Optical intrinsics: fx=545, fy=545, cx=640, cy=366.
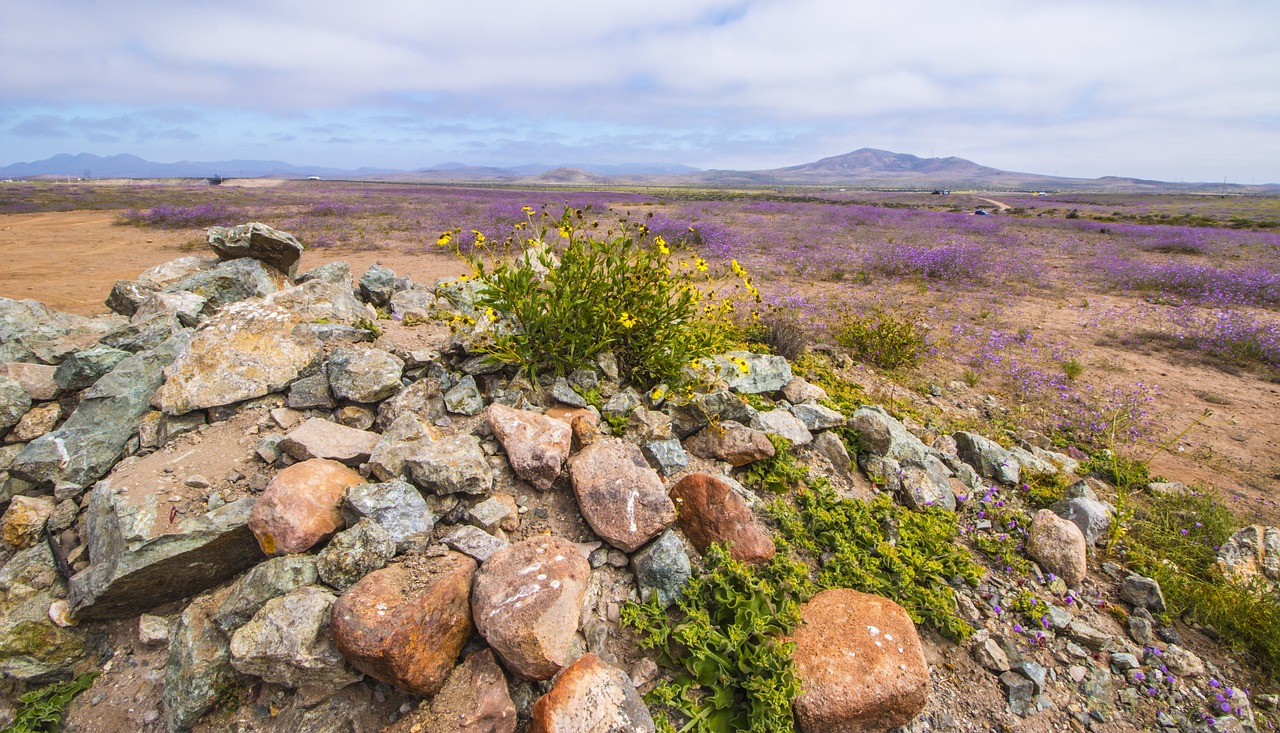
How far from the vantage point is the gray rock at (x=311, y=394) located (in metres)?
4.18

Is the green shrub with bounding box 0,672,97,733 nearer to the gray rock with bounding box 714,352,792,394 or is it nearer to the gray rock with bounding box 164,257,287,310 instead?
the gray rock with bounding box 164,257,287,310

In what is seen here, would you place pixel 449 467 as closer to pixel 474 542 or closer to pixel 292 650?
pixel 474 542

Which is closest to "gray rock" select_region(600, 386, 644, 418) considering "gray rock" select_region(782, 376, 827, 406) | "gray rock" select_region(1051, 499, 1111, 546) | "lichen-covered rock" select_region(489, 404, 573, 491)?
"lichen-covered rock" select_region(489, 404, 573, 491)

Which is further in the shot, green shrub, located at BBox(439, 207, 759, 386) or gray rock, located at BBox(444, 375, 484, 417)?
green shrub, located at BBox(439, 207, 759, 386)

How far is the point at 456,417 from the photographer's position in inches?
167

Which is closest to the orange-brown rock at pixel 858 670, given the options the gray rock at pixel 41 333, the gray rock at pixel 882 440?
the gray rock at pixel 882 440

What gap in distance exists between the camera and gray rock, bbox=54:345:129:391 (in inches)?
181

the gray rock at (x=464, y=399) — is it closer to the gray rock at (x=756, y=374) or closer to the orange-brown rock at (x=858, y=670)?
the gray rock at (x=756, y=374)

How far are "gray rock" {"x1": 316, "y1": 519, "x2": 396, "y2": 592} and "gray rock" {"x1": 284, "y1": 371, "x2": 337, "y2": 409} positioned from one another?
5.09 ft

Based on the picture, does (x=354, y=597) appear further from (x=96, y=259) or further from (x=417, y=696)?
(x=96, y=259)

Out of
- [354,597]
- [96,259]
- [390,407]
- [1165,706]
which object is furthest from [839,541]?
[96,259]

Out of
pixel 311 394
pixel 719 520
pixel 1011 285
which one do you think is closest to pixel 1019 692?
pixel 719 520

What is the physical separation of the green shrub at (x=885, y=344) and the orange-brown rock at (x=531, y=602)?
254 inches

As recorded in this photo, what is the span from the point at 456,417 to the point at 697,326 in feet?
7.51
